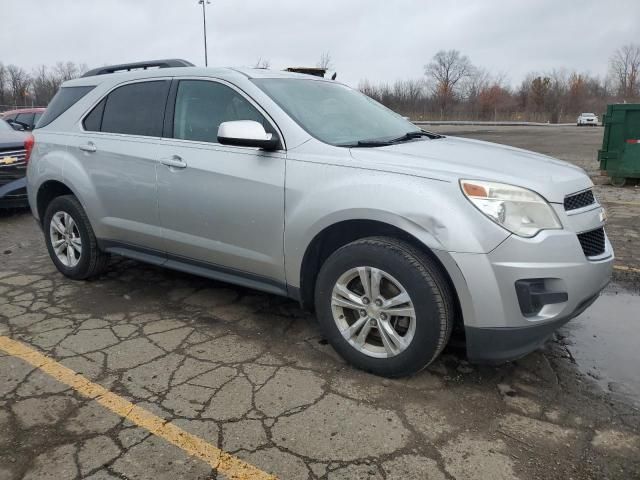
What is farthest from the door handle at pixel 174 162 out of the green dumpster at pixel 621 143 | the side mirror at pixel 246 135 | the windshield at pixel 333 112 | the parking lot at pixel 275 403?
the green dumpster at pixel 621 143

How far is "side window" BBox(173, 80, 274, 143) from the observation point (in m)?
3.49

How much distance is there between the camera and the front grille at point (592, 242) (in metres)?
2.74

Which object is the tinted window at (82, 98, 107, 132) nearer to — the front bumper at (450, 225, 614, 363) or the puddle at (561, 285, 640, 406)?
the front bumper at (450, 225, 614, 363)

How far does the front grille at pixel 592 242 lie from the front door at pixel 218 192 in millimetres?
1665

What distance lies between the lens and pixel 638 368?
3.13 metres

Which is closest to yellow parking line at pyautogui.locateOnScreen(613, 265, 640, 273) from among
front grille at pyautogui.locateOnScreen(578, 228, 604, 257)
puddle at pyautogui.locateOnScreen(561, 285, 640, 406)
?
puddle at pyautogui.locateOnScreen(561, 285, 640, 406)

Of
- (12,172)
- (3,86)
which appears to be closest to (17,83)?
(3,86)

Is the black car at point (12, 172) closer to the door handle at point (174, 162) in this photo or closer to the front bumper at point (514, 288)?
the door handle at point (174, 162)

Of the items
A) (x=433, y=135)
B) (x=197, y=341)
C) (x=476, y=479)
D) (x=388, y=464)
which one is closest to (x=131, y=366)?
(x=197, y=341)

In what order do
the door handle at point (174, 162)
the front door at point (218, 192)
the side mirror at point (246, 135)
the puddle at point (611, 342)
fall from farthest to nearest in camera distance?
the door handle at point (174, 162) < the front door at point (218, 192) < the side mirror at point (246, 135) < the puddle at point (611, 342)

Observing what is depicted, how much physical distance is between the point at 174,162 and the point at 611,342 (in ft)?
10.5

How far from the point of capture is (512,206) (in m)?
2.59

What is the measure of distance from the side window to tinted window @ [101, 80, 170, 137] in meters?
0.19

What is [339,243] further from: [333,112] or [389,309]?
[333,112]
